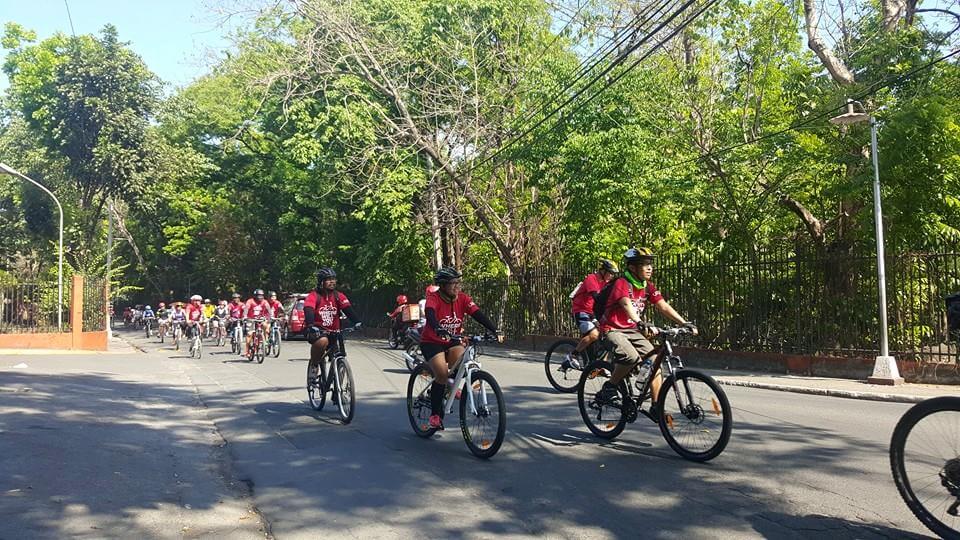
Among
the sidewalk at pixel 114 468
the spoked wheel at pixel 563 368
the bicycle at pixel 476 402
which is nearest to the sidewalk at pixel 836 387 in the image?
the spoked wheel at pixel 563 368

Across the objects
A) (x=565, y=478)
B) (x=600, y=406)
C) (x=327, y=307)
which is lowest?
(x=565, y=478)

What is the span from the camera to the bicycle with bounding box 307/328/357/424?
904 centimetres

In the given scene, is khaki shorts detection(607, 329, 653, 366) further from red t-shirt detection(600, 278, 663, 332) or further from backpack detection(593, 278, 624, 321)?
backpack detection(593, 278, 624, 321)

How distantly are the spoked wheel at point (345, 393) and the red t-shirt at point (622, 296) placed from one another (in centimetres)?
311

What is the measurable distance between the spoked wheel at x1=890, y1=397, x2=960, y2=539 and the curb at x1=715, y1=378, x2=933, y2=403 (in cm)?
686

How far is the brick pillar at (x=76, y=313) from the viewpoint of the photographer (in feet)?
78.8

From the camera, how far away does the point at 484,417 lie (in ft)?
22.8

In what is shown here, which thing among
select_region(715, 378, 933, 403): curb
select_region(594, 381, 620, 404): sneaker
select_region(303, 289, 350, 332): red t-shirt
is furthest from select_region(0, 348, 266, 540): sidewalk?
select_region(715, 378, 933, 403): curb

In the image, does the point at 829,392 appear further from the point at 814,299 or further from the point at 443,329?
the point at 443,329

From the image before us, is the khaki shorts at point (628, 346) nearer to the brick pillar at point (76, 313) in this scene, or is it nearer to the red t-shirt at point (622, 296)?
the red t-shirt at point (622, 296)

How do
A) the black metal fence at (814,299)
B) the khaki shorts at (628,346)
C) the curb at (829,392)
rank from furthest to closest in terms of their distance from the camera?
the black metal fence at (814,299) → the curb at (829,392) → the khaki shorts at (628,346)

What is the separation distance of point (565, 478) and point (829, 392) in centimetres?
745

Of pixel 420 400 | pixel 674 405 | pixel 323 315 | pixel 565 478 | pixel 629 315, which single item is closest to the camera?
pixel 565 478

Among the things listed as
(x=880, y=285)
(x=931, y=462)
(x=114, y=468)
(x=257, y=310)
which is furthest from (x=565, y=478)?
(x=257, y=310)
